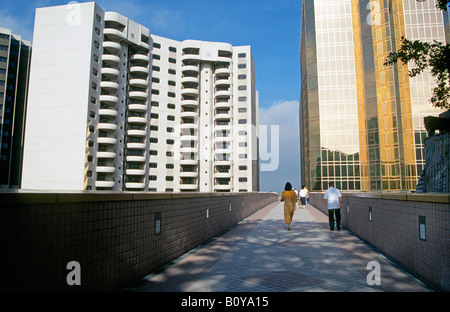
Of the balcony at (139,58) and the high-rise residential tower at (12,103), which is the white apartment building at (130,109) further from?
the high-rise residential tower at (12,103)

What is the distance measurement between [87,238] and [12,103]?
250 ft

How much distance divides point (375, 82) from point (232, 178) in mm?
33333

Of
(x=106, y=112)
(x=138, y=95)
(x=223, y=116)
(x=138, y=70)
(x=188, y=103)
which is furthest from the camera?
(x=223, y=116)

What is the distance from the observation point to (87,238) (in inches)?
163

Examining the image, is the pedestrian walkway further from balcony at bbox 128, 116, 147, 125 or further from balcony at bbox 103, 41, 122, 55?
balcony at bbox 103, 41, 122, 55

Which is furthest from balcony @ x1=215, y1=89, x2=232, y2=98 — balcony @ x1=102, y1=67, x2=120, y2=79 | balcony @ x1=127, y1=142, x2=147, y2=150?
balcony @ x1=102, y1=67, x2=120, y2=79

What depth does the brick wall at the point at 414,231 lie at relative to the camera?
4.69 metres

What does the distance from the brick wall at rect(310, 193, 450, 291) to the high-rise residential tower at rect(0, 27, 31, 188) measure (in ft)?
234

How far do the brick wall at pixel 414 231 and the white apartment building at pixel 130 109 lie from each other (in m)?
51.1

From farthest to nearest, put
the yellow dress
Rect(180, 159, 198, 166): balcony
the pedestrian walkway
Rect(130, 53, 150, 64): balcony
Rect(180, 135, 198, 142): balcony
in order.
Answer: Rect(180, 135, 198, 142): balcony
Rect(180, 159, 198, 166): balcony
Rect(130, 53, 150, 64): balcony
the yellow dress
the pedestrian walkway

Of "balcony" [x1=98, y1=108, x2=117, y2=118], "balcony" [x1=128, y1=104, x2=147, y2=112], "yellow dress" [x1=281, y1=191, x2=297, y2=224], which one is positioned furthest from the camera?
"balcony" [x1=128, y1=104, x2=147, y2=112]

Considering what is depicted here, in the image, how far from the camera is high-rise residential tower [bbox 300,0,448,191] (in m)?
47.7

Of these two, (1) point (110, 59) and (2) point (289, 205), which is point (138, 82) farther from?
(2) point (289, 205)

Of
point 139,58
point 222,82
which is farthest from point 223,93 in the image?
point 139,58
